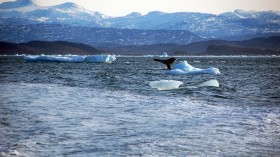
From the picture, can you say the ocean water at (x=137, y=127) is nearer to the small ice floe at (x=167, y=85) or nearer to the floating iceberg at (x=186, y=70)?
the small ice floe at (x=167, y=85)

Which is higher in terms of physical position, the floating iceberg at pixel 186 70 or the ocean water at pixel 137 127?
the floating iceberg at pixel 186 70

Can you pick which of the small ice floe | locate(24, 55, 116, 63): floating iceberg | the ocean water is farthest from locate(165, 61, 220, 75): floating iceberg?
locate(24, 55, 116, 63): floating iceberg

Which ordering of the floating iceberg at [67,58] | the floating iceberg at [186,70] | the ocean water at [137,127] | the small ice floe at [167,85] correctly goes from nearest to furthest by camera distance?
1. the ocean water at [137,127]
2. the small ice floe at [167,85]
3. the floating iceberg at [186,70]
4. the floating iceberg at [67,58]

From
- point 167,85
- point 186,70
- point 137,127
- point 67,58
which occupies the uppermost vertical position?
point 67,58

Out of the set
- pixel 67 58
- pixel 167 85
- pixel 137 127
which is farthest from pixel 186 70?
pixel 67 58

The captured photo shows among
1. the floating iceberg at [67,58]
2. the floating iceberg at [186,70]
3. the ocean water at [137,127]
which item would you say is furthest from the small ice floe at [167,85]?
the floating iceberg at [67,58]

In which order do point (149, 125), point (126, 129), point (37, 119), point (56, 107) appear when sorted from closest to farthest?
1. point (126, 129)
2. point (149, 125)
3. point (37, 119)
4. point (56, 107)

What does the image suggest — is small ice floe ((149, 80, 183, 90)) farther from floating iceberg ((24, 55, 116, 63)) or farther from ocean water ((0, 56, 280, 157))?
floating iceberg ((24, 55, 116, 63))

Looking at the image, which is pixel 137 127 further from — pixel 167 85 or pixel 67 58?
pixel 67 58

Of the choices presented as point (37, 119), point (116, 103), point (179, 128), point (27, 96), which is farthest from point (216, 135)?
point (27, 96)

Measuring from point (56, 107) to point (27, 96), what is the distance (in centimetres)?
454

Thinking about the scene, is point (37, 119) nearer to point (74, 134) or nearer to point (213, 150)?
point (74, 134)

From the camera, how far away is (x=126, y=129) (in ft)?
35.3

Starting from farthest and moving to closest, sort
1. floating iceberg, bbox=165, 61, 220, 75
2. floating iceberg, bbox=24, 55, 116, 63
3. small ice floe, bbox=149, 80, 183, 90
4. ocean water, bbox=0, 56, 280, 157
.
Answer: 1. floating iceberg, bbox=24, 55, 116, 63
2. floating iceberg, bbox=165, 61, 220, 75
3. small ice floe, bbox=149, 80, 183, 90
4. ocean water, bbox=0, 56, 280, 157
